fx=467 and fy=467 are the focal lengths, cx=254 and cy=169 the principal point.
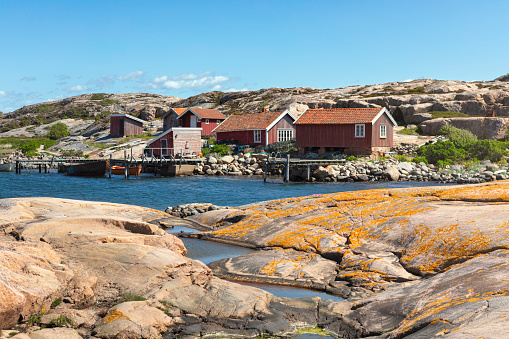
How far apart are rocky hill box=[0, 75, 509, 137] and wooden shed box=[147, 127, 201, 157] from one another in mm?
17961

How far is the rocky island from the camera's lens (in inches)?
247

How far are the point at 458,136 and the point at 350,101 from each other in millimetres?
18463

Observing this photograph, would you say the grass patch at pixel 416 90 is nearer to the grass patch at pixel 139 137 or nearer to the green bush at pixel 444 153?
the green bush at pixel 444 153

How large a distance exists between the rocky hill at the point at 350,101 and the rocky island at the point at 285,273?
49.3 meters

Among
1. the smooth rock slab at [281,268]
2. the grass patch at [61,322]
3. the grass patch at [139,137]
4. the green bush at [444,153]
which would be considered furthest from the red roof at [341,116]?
the grass patch at [61,322]

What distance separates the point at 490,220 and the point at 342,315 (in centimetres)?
368

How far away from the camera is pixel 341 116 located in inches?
1831

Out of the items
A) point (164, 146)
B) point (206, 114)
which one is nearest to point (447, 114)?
point (206, 114)

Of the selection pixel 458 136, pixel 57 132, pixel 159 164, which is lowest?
pixel 159 164

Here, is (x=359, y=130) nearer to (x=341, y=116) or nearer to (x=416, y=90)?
(x=341, y=116)

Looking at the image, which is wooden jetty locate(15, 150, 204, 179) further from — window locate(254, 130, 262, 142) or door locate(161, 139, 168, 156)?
window locate(254, 130, 262, 142)

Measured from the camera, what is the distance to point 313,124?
4734 centimetres

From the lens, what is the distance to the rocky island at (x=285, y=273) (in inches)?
247

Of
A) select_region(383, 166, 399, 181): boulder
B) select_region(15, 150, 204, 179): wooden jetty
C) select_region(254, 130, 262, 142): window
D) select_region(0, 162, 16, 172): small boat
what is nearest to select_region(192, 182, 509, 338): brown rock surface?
select_region(383, 166, 399, 181): boulder
